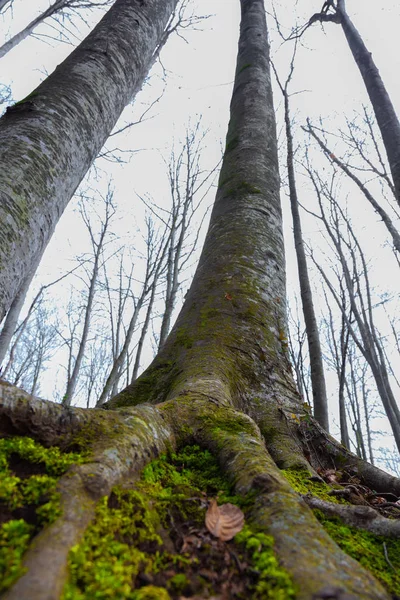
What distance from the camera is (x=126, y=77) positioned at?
8.83ft

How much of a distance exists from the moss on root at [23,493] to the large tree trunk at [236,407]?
0.03 metres

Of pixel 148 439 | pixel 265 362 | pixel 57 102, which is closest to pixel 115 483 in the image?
pixel 148 439

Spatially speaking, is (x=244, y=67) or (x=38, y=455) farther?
(x=244, y=67)

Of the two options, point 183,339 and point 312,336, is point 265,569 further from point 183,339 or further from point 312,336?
point 312,336

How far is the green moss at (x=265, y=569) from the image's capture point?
25.0 inches

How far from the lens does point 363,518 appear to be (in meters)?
1.12

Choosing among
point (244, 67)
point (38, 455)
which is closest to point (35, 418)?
point (38, 455)

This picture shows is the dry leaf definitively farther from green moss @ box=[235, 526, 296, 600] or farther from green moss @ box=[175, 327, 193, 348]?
green moss @ box=[175, 327, 193, 348]

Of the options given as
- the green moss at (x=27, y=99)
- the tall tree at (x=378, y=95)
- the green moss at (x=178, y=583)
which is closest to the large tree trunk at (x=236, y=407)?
the green moss at (x=178, y=583)

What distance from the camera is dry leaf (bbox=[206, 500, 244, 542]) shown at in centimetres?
84

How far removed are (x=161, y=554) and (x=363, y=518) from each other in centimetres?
72

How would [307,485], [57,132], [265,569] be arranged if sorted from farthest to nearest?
1. [57,132]
2. [307,485]
3. [265,569]

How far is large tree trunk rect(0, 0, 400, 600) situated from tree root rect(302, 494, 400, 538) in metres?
0.23

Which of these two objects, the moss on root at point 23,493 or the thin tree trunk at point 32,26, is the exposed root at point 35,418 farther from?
the thin tree trunk at point 32,26
